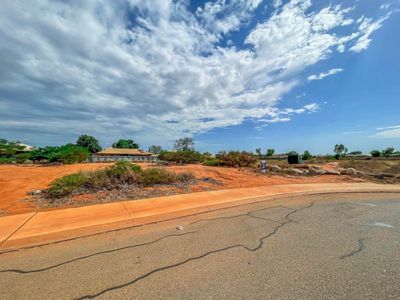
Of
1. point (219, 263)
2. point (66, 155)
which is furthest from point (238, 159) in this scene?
point (66, 155)

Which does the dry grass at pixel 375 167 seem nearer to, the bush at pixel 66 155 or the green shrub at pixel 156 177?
the green shrub at pixel 156 177

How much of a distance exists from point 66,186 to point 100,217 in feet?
12.6

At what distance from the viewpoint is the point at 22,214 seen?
589 cm

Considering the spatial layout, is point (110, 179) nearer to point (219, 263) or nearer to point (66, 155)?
point (219, 263)

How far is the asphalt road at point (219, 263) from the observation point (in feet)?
9.11

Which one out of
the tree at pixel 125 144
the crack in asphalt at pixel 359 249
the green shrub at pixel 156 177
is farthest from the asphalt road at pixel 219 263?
the tree at pixel 125 144

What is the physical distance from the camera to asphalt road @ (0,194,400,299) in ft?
9.11

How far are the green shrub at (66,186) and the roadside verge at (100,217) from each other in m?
2.24

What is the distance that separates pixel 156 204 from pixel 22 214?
3.59 m

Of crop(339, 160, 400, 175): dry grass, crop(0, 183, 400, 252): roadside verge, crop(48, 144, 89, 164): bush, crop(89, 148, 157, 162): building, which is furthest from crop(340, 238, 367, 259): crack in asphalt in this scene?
crop(89, 148, 157, 162): building

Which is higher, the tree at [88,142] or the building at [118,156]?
the tree at [88,142]

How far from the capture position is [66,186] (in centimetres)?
838

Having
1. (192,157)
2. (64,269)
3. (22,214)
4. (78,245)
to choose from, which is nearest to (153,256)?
(64,269)

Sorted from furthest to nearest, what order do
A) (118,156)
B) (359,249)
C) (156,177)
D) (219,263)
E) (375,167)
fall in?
(118,156), (375,167), (156,177), (359,249), (219,263)
